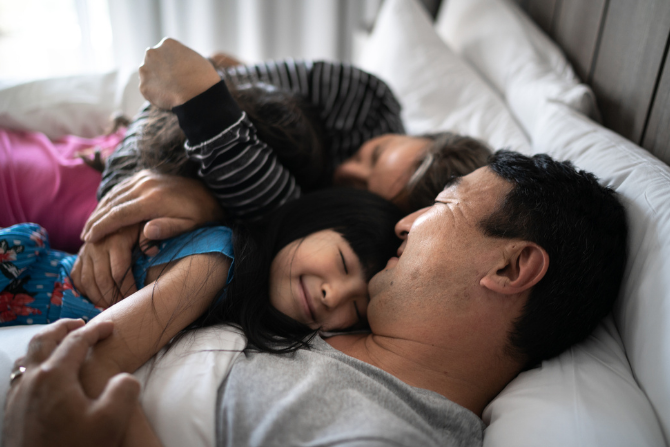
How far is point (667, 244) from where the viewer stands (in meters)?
0.66

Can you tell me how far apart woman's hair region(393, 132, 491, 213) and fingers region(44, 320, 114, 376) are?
705mm

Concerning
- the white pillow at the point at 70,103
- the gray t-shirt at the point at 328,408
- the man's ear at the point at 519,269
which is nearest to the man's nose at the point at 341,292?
the gray t-shirt at the point at 328,408

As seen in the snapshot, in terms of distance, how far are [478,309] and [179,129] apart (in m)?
0.74

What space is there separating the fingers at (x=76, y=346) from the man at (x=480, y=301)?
0.64ft

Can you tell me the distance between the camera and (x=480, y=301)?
72 cm

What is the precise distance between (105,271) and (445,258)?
0.65 metres

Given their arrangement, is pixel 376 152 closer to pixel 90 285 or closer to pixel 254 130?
pixel 254 130

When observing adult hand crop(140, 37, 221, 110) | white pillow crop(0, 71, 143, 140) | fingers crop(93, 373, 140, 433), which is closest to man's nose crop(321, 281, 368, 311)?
fingers crop(93, 373, 140, 433)

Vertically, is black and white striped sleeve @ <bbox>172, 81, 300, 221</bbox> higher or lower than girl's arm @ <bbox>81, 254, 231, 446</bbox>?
higher

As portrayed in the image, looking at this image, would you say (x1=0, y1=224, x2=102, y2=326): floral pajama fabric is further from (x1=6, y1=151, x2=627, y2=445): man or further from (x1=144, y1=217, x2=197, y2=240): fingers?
(x1=6, y1=151, x2=627, y2=445): man

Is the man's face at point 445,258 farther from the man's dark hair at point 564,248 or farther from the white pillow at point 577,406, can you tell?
the white pillow at point 577,406

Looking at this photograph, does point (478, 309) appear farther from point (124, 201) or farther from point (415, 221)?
point (124, 201)

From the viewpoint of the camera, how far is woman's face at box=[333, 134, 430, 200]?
1134mm

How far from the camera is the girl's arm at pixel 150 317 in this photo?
23.4 inches
